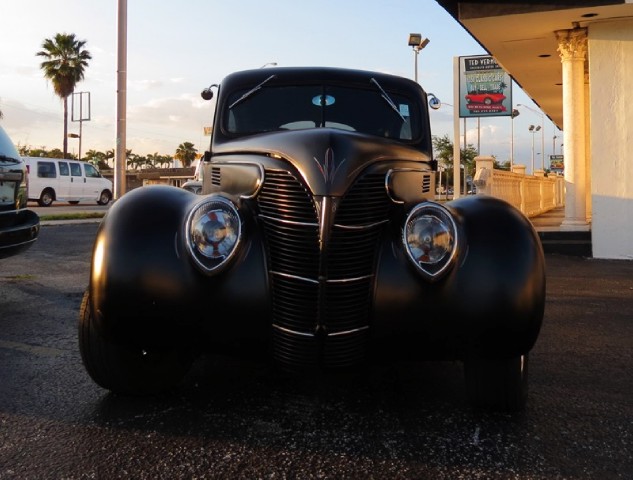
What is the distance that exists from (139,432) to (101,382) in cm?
50

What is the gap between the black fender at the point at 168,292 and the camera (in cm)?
274

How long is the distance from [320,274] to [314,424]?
0.76 metres

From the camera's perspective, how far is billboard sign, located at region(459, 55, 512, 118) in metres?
18.9

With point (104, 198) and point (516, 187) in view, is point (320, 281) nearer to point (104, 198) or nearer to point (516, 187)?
point (516, 187)

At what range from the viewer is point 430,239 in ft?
9.11

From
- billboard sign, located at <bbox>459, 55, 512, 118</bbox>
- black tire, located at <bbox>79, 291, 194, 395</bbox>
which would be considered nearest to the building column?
billboard sign, located at <bbox>459, 55, 512, 118</bbox>

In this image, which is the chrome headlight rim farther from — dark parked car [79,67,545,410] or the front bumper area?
the front bumper area

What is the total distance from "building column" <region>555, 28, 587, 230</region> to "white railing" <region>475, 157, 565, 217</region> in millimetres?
1103

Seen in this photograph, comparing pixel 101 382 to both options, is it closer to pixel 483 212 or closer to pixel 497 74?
pixel 483 212

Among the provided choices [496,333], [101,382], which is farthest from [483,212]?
[101,382]

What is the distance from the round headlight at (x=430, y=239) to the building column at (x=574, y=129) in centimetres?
905

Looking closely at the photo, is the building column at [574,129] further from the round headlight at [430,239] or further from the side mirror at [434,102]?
the round headlight at [430,239]

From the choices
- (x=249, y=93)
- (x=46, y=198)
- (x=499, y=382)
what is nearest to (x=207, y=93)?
(x=249, y=93)

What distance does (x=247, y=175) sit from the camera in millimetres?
3168
